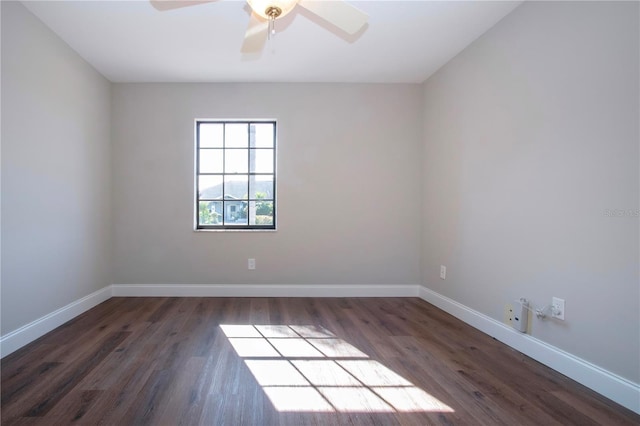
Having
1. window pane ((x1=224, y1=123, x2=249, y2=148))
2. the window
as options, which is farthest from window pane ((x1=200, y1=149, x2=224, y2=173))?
window pane ((x1=224, y1=123, x2=249, y2=148))

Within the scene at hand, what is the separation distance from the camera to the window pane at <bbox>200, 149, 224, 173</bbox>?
3.41m

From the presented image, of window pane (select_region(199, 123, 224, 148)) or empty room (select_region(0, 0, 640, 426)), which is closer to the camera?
empty room (select_region(0, 0, 640, 426))

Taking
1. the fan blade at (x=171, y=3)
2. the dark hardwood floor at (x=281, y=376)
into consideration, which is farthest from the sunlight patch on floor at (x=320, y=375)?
the fan blade at (x=171, y=3)

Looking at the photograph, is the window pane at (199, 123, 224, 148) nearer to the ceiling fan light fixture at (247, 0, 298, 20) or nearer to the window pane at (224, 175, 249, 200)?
the window pane at (224, 175, 249, 200)

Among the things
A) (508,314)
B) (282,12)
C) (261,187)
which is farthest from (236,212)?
(508,314)

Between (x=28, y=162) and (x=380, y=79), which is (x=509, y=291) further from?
(x=28, y=162)

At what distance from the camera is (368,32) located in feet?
7.79

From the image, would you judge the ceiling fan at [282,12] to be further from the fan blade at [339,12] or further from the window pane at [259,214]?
the window pane at [259,214]

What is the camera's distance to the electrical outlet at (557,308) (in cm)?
179

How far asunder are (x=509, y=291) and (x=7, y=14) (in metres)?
3.93

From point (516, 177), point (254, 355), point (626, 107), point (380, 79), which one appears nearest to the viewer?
point (626, 107)

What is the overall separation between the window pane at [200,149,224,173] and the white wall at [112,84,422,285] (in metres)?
0.16

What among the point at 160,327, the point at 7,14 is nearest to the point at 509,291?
the point at 160,327

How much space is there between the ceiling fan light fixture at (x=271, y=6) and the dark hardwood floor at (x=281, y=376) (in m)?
1.98
